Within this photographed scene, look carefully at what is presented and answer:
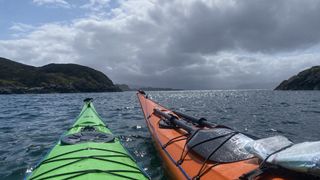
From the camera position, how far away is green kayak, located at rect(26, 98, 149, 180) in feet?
18.4

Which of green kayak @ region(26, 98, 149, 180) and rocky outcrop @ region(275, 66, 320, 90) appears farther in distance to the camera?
rocky outcrop @ region(275, 66, 320, 90)

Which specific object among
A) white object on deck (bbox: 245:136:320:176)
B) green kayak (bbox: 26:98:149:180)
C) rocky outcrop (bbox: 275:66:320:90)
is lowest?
green kayak (bbox: 26:98:149:180)

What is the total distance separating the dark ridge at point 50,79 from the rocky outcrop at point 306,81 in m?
95.2

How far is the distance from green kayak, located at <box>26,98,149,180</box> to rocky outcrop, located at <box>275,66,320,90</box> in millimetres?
134654

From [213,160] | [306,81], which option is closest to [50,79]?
[306,81]

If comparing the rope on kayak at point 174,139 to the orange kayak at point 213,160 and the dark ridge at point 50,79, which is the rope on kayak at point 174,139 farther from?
the dark ridge at point 50,79

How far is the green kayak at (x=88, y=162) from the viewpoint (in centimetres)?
562

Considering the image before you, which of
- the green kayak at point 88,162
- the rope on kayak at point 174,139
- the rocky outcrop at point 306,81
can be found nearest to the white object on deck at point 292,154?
the green kayak at point 88,162

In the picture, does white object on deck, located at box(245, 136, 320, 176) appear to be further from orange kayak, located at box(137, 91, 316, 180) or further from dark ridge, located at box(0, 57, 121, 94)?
dark ridge, located at box(0, 57, 121, 94)

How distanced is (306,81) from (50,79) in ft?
391

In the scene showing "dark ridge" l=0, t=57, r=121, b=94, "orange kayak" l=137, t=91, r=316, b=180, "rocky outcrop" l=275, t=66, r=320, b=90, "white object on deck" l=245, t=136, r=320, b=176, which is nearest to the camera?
"white object on deck" l=245, t=136, r=320, b=176

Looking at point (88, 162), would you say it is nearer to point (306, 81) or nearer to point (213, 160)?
point (213, 160)

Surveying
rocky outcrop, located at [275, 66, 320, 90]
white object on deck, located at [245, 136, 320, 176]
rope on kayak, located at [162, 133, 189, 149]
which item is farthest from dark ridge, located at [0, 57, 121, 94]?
white object on deck, located at [245, 136, 320, 176]

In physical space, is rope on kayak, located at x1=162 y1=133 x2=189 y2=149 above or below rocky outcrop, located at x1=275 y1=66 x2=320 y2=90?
below
